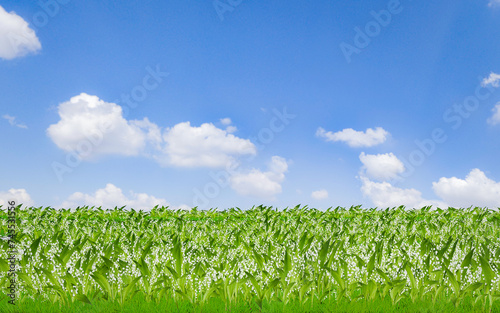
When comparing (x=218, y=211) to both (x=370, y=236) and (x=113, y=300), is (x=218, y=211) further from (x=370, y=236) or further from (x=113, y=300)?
(x=113, y=300)

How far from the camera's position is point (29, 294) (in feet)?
16.6

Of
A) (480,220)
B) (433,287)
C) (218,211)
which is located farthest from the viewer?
(218,211)

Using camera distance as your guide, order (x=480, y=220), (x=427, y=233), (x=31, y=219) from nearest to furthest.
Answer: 1. (x=427, y=233)
2. (x=480, y=220)
3. (x=31, y=219)

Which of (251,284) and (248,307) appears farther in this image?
(251,284)

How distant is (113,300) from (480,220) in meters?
8.56

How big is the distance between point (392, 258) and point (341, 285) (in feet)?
5.60

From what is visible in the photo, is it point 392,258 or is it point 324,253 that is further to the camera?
point 392,258

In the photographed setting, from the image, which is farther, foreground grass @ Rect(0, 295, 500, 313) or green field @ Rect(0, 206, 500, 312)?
green field @ Rect(0, 206, 500, 312)

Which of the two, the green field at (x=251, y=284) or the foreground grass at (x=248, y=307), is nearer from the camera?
the foreground grass at (x=248, y=307)

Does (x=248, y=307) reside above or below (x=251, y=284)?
below

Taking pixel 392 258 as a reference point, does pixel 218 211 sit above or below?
above

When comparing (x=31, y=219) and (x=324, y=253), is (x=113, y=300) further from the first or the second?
(x=31, y=219)

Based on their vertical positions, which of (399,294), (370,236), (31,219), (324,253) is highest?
(31,219)

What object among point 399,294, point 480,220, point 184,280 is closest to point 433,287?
point 399,294
